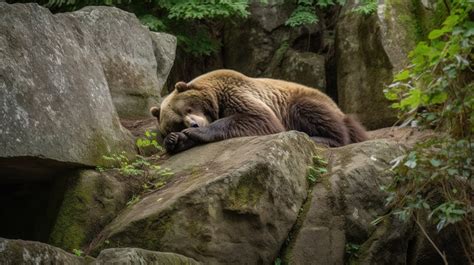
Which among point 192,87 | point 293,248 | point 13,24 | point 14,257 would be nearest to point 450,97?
point 293,248

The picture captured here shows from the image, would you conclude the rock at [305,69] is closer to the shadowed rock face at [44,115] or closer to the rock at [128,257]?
the shadowed rock face at [44,115]

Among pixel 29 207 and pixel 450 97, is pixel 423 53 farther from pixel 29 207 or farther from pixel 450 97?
pixel 29 207

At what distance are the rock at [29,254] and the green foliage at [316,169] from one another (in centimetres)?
267

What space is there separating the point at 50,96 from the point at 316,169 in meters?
2.49

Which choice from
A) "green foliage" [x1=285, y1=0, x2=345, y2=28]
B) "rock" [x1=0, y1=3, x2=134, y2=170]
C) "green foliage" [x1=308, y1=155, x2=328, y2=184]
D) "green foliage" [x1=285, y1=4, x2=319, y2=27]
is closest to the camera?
"rock" [x1=0, y1=3, x2=134, y2=170]

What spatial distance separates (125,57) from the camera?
8.03 meters

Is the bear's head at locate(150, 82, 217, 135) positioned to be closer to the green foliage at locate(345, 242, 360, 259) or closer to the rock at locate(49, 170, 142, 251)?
the rock at locate(49, 170, 142, 251)

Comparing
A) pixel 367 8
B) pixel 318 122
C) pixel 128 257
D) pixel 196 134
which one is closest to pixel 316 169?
pixel 196 134

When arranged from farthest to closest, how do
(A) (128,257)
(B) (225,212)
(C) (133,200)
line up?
(C) (133,200)
(B) (225,212)
(A) (128,257)

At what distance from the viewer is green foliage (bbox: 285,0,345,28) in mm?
10609

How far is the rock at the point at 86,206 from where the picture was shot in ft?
17.7

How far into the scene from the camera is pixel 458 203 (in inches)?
148

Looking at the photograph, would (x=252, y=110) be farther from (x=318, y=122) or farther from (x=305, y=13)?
(x=305, y=13)

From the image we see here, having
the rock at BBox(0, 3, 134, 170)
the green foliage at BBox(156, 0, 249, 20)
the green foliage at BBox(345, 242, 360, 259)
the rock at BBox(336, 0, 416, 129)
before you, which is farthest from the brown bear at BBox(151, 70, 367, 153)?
the rock at BBox(336, 0, 416, 129)
